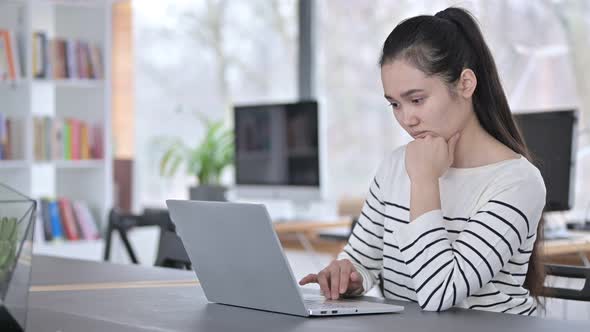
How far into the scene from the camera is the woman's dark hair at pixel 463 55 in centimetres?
171

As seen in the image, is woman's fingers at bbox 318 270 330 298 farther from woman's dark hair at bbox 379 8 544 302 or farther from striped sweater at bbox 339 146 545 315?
woman's dark hair at bbox 379 8 544 302

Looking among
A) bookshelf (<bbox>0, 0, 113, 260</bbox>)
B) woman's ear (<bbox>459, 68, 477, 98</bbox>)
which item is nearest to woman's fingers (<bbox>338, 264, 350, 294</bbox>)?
woman's ear (<bbox>459, 68, 477, 98</bbox>)

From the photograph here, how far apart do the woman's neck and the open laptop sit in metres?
0.34

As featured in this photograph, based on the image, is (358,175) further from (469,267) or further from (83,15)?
(469,267)

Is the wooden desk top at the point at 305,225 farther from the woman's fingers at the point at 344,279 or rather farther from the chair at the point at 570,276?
the woman's fingers at the point at 344,279

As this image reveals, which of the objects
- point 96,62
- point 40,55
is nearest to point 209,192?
point 96,62

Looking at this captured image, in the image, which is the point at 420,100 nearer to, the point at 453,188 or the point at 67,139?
the point at 453,188

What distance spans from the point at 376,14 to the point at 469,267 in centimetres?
377

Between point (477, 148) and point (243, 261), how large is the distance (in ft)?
1.68

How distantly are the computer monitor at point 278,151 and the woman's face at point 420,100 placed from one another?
9.48 ft

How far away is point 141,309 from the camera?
5.17 feet

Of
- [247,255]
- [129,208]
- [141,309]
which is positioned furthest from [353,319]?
[129,208]

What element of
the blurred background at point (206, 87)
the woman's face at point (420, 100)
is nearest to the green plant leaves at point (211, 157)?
the blurred background at point (206, 87)

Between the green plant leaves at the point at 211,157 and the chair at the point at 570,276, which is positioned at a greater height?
the green plant leaves at the point at 211,157
